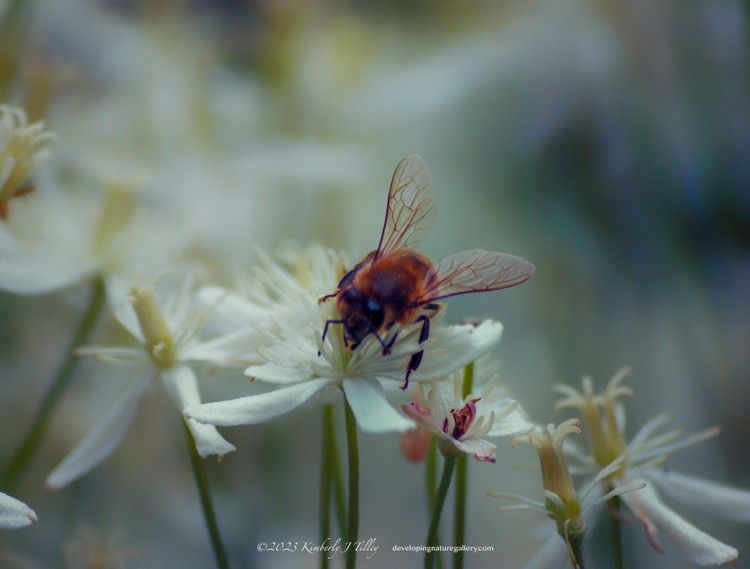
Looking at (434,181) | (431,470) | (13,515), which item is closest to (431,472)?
(431,470)

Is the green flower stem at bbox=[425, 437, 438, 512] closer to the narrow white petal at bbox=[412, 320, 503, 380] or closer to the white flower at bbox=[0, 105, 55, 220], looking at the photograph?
the narrow white petal at bbox=[412, 320, 503, 380]

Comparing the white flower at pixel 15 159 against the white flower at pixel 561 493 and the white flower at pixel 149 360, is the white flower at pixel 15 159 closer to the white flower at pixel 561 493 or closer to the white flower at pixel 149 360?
the white flower at pixel 149 360

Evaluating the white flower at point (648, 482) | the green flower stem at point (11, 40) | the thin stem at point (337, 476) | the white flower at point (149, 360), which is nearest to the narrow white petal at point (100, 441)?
the white flower at point (149, 360)

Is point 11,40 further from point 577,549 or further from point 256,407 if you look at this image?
point 577,549

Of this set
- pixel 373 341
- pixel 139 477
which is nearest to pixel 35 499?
pixel 139 477

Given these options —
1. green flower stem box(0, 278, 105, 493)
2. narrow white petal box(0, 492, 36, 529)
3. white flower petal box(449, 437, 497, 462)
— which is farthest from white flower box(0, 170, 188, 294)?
white flower petal box(449, 437, 497, 462)

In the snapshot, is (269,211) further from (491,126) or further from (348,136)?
(491,126)

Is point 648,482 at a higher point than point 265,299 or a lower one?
lower
